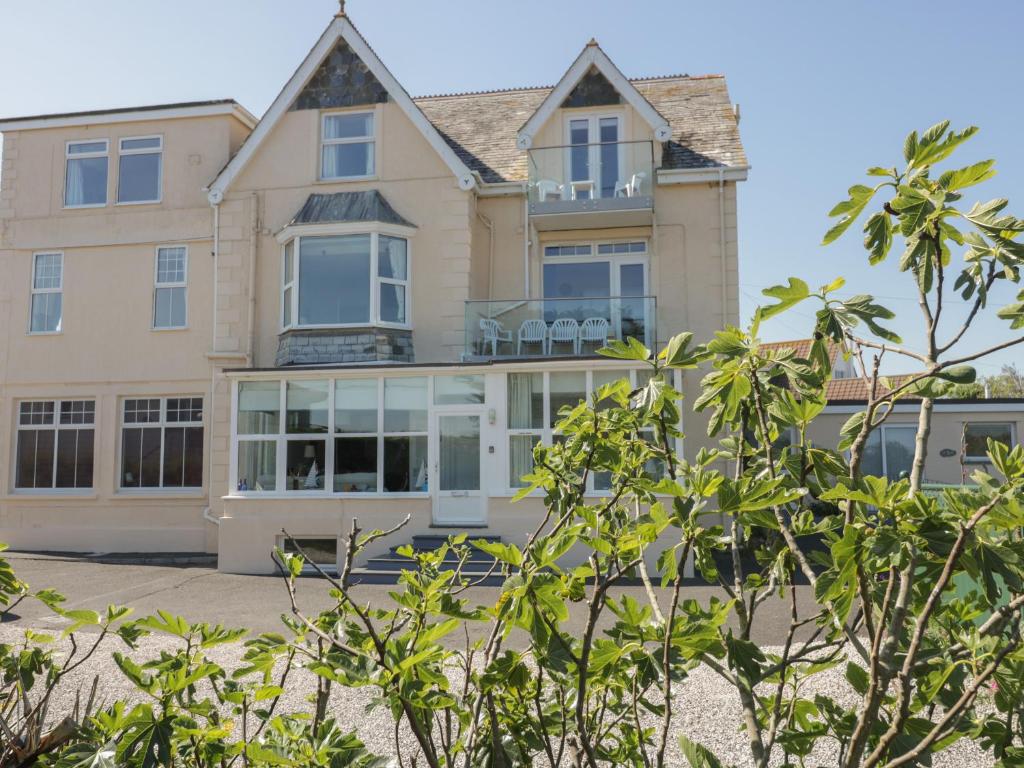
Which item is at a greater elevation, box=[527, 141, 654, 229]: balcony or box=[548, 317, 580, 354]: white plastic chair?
box=[527, 141, 654, 229]: balcony

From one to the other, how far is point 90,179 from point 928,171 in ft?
67.3

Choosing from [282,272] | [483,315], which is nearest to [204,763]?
[483,315]

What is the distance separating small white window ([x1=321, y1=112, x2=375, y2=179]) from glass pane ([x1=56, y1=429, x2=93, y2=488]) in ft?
26.0

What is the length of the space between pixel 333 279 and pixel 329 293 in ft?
0.99

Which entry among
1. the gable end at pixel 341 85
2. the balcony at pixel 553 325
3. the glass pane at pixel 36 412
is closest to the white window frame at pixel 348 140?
the gable end at pixel 341 85

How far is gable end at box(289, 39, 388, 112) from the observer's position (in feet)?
56.3

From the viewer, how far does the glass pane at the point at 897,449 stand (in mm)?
20469

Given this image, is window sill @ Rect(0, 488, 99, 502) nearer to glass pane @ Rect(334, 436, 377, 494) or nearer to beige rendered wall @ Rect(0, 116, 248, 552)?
beige rendered wall @ Rect(0, 116, 248, 552)

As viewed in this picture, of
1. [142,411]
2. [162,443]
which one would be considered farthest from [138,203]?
[162,443]

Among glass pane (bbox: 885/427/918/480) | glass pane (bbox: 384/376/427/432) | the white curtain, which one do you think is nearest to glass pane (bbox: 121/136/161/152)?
the white curtain

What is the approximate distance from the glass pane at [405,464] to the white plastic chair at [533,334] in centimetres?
265

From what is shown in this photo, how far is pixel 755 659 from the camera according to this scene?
171cm

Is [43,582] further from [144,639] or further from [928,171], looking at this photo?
[928,171]

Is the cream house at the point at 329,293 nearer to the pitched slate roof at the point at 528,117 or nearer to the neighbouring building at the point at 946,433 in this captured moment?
the pitched slate roof at the point at 528,117
